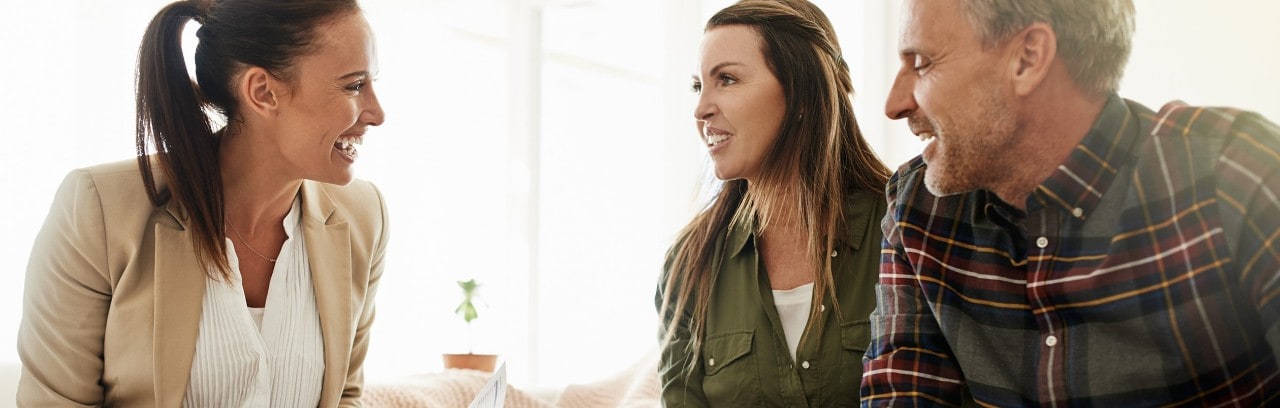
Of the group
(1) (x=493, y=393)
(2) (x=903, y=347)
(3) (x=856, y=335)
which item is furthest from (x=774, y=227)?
(1) (x=493, y=393)

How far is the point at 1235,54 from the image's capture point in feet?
9.11

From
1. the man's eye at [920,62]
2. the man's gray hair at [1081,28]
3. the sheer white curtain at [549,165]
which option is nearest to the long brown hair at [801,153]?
the man's eye at [920,62]

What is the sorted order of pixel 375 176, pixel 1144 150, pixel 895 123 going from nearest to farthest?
pixel 1144 150 → pixel 895 123 → pixel 375 176

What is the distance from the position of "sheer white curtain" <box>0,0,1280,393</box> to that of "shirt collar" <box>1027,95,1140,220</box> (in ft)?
7.32

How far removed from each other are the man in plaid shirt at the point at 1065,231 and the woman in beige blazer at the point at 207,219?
929 millimetres

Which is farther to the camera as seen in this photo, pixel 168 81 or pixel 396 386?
pixel 396 386

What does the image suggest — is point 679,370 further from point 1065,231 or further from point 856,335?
point 1065,231

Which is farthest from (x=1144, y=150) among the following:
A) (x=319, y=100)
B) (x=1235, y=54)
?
(x=1235, y=54)

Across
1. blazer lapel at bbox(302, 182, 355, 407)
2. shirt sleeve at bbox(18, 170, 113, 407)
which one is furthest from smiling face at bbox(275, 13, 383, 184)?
shirt sleeve at bbox(18, 170, 113, 407)

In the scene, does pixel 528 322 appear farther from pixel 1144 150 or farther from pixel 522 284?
pixel 1144 150

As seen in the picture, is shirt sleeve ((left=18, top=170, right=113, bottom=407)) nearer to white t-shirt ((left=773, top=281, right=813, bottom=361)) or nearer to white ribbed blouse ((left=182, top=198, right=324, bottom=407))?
white ribbed blouse ((left=182, top=198, right=324, bottom=407))

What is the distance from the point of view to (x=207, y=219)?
1.66 meters

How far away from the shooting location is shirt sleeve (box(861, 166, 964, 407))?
1344 millimetres

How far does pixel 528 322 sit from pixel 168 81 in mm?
2616
